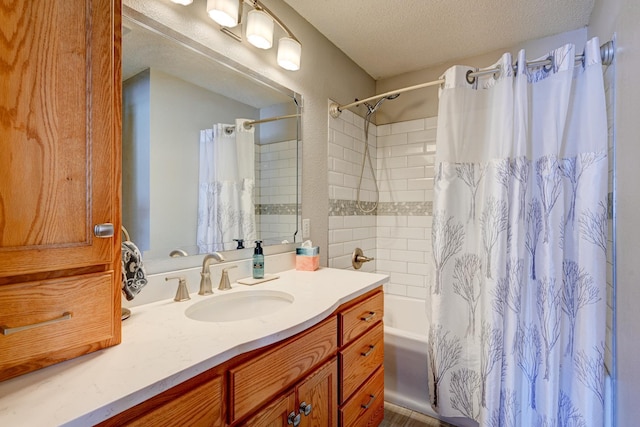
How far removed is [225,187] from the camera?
1396mm

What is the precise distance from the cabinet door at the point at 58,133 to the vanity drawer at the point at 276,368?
447 mm

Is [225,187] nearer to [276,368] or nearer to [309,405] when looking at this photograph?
[276,368]

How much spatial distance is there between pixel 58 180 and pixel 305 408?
0.94 meters

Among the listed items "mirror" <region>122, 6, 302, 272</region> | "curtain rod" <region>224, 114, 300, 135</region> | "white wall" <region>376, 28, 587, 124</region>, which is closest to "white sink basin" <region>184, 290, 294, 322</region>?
"mirror" <region>122, 6, 302, 272</region>

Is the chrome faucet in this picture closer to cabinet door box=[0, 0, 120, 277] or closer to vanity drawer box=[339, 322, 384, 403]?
cabinet door box=[0, 0, 120, 277]

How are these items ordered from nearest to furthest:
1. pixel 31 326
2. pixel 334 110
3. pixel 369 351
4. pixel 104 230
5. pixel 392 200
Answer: pixel 31 326, pixel 104 230, pixel 369 351, pixel 334 110, pixel 392 200

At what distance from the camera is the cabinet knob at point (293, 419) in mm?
925

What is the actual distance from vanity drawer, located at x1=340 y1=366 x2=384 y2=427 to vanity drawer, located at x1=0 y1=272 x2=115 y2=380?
94 cm

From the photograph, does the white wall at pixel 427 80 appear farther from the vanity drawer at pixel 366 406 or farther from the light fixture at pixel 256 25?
the vanity drawer at pixel 366 406

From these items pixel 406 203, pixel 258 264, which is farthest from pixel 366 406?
pixel 406 203

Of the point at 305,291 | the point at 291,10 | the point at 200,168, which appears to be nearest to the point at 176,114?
the point at 200,168

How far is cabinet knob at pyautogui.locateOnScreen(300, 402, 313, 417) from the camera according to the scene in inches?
38.5

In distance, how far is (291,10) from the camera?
68.2 inches

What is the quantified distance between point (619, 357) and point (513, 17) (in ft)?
5.99
